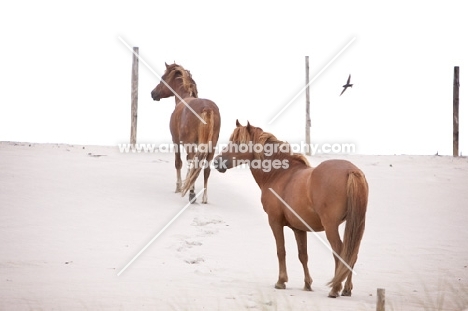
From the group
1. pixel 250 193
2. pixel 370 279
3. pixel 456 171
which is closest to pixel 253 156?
pixel 370 279

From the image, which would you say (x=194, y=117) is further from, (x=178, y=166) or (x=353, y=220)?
(x=353, y=220)

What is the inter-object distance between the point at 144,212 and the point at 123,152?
206 inches

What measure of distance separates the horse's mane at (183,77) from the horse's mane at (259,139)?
5.86 meters

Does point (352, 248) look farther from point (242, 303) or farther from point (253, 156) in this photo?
point (253, 156)

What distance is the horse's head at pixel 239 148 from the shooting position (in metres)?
8.29

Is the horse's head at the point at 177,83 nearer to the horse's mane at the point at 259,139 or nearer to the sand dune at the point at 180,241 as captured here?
the sand dune at the point at 180,241

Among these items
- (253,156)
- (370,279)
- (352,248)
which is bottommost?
(370,279)

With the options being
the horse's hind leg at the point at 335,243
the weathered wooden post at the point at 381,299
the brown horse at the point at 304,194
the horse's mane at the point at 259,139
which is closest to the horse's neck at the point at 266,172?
the brown horse at the point at 304,194

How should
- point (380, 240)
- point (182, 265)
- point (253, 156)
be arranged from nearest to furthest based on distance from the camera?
point (253, 156) < point (182, 265) < point (380, 240)

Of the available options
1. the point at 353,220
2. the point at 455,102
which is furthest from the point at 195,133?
the point at 455,102

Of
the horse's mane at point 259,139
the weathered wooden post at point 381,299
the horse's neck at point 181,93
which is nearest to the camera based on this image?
the weathered wooden post at point 381,299

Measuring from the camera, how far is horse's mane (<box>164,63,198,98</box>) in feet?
46.1

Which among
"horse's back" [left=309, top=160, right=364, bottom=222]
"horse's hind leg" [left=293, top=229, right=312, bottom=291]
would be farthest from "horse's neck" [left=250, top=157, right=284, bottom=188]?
"horse's back" [left=309, top=160, right=364, bottom=222]

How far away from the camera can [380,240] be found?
465 inches
